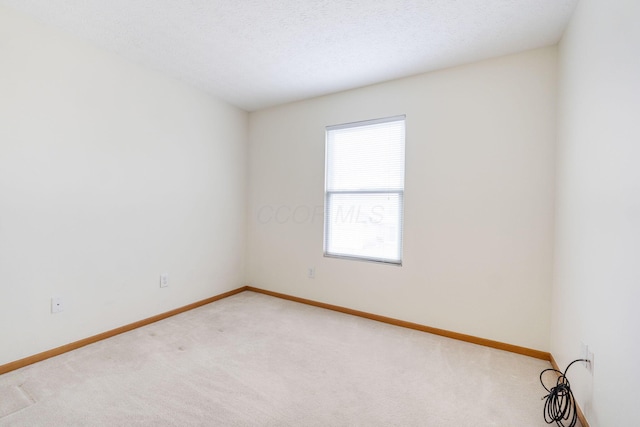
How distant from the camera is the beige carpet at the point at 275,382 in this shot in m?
1.59

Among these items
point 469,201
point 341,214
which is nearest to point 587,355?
point 469,201

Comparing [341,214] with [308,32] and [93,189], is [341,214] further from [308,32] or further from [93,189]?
[93,189]

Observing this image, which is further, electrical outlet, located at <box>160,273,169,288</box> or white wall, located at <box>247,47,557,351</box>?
electrical outlet, located at <box>160,273,169,288</box>

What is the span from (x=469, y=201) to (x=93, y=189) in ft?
10.7

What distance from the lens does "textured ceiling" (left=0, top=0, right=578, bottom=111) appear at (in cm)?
189

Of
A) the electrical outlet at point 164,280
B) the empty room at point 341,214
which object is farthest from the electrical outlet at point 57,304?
the electrical outlet at point 164,280

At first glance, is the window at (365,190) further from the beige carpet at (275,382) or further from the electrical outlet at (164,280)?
the electrical outlet at (164,280)

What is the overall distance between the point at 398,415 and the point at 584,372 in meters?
1.05

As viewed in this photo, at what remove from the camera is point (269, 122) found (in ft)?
12.6

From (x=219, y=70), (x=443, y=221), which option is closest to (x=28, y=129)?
(x=219, y=70)

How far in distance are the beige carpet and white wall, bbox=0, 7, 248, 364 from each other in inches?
15.2

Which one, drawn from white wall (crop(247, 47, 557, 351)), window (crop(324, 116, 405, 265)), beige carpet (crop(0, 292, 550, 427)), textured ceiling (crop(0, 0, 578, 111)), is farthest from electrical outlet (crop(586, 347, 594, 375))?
textured ceiling (crop(0, 0, 578, 111))

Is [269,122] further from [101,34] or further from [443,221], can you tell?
[443,221]

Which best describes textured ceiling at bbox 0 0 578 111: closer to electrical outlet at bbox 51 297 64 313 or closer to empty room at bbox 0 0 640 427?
Result: empty room at bbox 0 0 640 427
